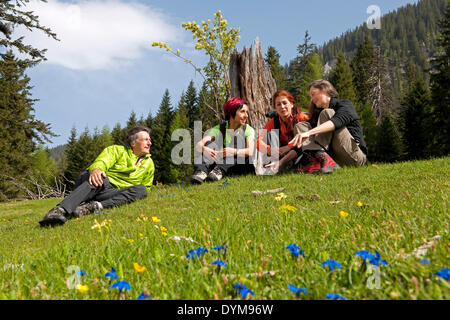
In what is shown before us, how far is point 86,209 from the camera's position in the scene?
5.40 meters

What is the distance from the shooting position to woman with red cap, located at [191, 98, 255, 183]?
7031 millimetres

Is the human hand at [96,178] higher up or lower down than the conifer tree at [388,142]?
lower down

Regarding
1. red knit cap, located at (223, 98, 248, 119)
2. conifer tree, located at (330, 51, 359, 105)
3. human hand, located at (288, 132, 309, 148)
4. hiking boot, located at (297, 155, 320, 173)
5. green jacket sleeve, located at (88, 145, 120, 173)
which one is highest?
conifer tree, located at (330, 51, 359, 105)

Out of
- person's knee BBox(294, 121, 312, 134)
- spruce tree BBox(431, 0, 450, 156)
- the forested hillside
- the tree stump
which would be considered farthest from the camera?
the forested hillside

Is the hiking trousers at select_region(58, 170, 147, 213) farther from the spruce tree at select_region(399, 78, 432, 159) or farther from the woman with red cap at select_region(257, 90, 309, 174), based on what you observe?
the spruce tree at select_region(399, 78, 432, 159)

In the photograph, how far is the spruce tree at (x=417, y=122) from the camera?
30.4 m

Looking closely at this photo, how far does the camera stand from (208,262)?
1.78 metres

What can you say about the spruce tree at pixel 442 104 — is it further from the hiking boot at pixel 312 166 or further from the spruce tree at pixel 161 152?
the spruce tree at pixel 161 152

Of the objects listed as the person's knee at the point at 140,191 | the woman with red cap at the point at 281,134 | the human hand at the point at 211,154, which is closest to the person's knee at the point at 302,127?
the woman with red cap at the point at 281,134

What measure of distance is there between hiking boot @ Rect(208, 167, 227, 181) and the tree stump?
379cm

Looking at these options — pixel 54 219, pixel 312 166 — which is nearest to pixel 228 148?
pixel 312 166

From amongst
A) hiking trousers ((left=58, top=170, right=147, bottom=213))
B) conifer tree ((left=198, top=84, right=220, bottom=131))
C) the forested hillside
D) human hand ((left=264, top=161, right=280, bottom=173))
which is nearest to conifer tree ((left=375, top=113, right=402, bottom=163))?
conifer tree ((left=198, top=84, right=220, bottom=131))

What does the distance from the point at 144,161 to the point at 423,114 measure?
116 ft
